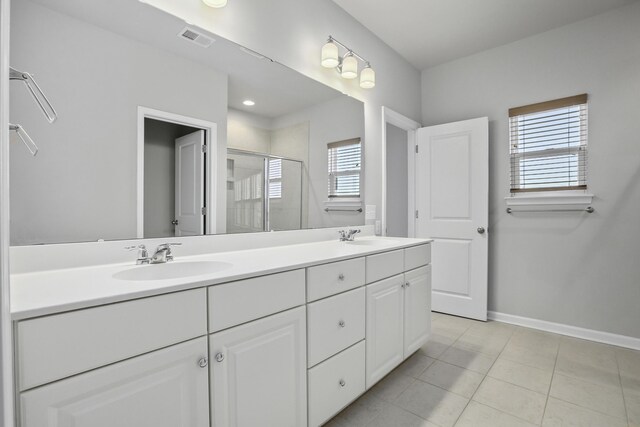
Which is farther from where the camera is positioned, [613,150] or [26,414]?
[613,150]

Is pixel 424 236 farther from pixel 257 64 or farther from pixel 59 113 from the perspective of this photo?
pixel 59 113

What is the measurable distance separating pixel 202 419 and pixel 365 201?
79.2 inches

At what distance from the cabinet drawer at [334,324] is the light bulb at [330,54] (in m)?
1.57

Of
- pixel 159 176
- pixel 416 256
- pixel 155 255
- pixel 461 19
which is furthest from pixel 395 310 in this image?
pixel 461 19

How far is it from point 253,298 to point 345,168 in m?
1.56

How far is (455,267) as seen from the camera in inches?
125

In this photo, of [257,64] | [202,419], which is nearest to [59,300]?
[202,419]

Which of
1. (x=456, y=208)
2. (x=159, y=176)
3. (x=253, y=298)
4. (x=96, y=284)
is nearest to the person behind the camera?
(x=96, y=284)

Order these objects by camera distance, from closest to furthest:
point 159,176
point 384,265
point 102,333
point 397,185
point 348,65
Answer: point 102,333, point 159,176, point 384,265, point 348,65, point 397,185

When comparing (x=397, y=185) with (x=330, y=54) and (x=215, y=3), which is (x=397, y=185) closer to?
(x=330, y=54)

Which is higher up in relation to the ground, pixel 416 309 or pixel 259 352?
pixel 259 352

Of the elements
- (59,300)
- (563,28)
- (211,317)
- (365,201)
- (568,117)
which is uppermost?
(563,28)

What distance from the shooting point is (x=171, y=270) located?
130 centimetres

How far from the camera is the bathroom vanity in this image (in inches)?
28.9
